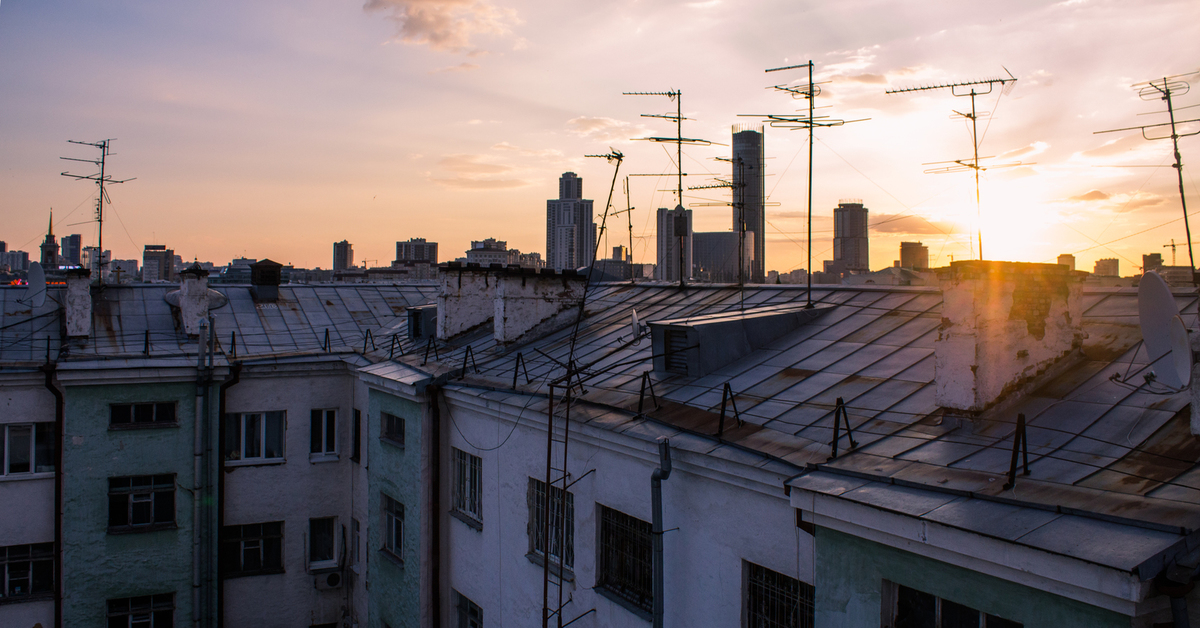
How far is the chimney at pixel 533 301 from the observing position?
727 inches

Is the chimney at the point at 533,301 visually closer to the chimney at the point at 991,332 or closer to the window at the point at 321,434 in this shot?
the window at the point at 321,434

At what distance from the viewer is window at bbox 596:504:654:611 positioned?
10797 millimetres

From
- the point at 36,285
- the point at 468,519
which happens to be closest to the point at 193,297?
the point at 36,285

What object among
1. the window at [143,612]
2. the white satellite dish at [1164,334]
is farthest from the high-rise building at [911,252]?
the window at [143,612]

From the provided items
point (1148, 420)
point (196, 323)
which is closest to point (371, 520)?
point (196, 323)

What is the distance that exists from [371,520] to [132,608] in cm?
723

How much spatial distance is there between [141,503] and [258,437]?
3256mm

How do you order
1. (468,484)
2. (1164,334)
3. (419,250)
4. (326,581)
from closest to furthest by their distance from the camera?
(1164,334), (468,484), (326,581), (419,250)

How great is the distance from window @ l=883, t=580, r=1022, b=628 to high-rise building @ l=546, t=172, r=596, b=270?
162ft

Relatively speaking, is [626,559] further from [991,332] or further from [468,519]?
[991,332]

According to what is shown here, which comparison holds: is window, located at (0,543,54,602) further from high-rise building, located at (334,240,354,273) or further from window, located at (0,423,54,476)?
high-rise building, located at (334,240,354,273)

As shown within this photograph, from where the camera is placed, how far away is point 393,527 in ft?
60.5

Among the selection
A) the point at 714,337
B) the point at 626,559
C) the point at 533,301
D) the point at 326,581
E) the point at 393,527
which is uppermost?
the point at 533,301

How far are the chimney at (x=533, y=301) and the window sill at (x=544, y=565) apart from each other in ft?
21.0
